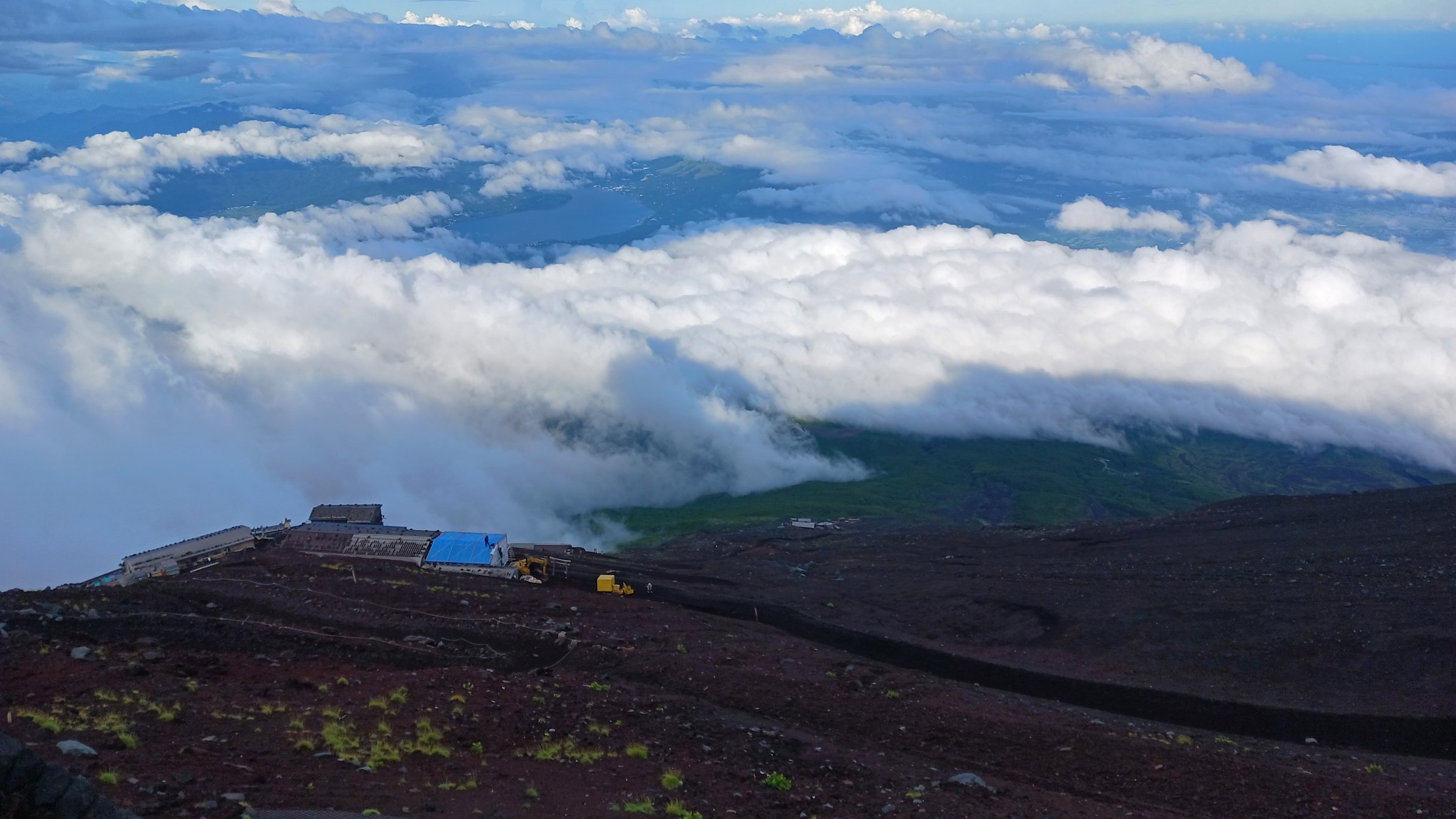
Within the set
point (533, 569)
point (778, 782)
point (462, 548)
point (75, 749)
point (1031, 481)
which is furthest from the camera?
point (1031, 481)

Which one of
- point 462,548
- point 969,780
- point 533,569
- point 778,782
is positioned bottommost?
point 969,780

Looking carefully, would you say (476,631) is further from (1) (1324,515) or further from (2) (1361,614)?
(1) (1324,515)

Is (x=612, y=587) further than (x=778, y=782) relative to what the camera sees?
Yes

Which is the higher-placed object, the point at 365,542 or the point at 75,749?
the point at 365,542

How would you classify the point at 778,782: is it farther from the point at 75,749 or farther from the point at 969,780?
the point at 75,749

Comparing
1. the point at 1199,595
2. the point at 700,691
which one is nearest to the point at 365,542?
the point at 700,691

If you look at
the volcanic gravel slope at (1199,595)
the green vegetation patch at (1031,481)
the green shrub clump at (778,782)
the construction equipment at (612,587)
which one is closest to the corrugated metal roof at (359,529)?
the construction equipment at (612,587)

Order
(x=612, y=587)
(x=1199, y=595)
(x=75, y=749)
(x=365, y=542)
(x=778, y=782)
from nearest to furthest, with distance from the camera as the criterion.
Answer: (x=75, y=749), (x=778, y=782), (x=1199, y=595), (x=612, y=587), (x=365, y=542)

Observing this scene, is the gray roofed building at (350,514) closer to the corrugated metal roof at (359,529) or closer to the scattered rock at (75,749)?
the corrugated metal roof at (359,529)
